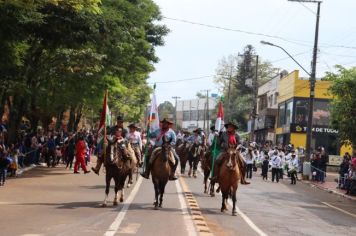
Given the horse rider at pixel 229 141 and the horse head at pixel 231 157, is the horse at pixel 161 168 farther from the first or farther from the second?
the horse head at pixel 231 157

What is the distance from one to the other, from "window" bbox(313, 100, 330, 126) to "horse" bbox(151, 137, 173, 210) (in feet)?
150

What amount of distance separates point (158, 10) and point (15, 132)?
15.9 m

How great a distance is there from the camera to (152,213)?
15156 millimetres

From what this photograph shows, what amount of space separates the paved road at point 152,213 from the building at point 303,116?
36693mm

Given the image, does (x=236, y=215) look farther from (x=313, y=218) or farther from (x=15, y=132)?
(x=15, y=132)

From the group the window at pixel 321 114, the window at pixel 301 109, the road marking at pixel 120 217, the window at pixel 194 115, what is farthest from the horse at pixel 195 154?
the window at pixel 194 115

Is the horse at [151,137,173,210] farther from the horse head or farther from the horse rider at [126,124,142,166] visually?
the horse rider at [126,124,142,166]

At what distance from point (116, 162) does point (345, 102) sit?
50.7ft

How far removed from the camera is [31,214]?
14.2 meters

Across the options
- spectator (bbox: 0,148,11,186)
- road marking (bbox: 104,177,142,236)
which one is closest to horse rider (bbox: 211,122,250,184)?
road marking (bbox: 104,177,142,236)

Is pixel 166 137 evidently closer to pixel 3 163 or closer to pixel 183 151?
pixel 3 163

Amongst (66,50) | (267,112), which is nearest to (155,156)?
(66,50)

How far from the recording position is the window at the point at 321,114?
60.6 metres

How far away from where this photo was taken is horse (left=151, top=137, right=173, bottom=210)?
54.6 ft
